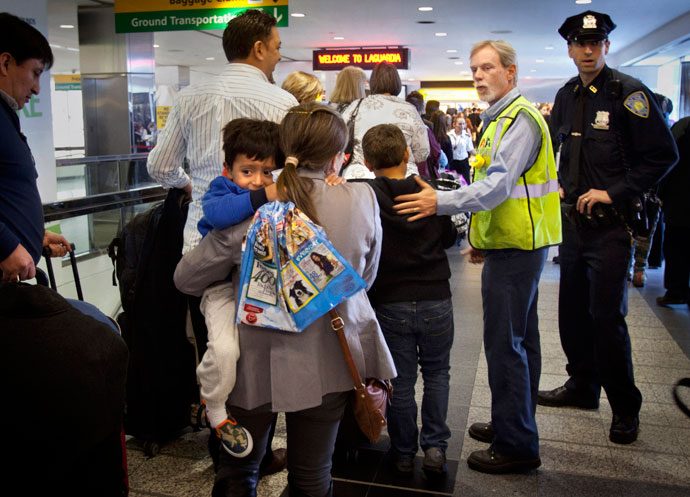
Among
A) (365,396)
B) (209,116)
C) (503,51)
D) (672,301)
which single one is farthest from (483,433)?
(672,301)

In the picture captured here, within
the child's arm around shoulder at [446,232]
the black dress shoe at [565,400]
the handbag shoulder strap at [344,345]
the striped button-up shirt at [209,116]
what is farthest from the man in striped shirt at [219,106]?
the black dress shoe at [565,400]

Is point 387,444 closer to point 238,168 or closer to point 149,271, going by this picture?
point 149,271

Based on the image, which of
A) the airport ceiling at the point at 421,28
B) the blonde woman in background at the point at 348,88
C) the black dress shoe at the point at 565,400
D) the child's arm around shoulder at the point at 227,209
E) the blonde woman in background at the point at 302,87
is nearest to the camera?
the child's arm around shoulder at the point at 227,209

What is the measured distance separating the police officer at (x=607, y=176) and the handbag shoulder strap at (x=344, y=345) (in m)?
1.73

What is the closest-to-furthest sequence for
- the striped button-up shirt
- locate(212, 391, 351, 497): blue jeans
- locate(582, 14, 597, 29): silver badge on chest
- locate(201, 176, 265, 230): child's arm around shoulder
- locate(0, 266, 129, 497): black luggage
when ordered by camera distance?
locate(0, 266, 129, 497): black luggage → locate(201, 176, 265, 230): child's arm around shoulder → locate(212, 391, 351, 497): blue jeans → the striped button-up shirt → locate(582, 14, 597, 29): silver badge on chest

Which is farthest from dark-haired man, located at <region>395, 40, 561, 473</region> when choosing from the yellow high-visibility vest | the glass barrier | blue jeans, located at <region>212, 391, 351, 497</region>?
the glass barrier

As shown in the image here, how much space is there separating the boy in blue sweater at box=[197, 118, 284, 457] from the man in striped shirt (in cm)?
50

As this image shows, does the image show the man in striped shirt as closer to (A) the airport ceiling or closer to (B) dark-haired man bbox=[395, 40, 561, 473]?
(B) dark-haired man bbox=[395, 40, 561, 473]

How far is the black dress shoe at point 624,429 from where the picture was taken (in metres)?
3.24

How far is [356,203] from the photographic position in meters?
1.93

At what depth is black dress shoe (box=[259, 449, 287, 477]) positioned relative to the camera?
290 centimetres

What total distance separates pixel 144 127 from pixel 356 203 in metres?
9.53

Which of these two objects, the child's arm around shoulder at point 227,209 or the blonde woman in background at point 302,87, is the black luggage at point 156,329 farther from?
the blonde woman in background at point 302,87

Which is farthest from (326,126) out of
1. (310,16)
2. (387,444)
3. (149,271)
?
(310,16)
